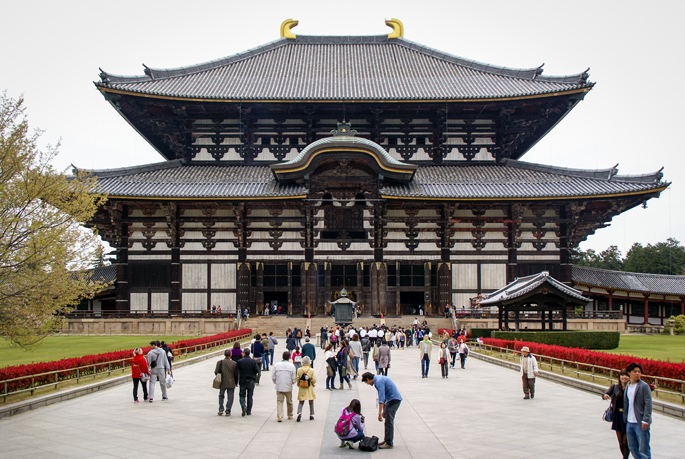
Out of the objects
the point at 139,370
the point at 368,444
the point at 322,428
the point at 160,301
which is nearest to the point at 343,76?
the point at 160,301

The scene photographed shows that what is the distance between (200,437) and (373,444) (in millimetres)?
3724

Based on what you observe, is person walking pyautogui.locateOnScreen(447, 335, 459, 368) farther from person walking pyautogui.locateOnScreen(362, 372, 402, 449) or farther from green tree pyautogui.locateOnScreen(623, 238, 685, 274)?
green tree pyautogui.locateOnScreen(623, 238, 685, 274)

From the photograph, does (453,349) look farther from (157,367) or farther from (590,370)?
(157,367)

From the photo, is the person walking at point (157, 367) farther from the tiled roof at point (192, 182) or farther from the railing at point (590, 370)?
the tiled roof at point (192, 182)

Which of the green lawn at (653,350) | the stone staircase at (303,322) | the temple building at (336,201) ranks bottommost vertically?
the green lawn at (653,350)

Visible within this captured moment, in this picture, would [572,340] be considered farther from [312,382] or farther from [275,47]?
[275,47]

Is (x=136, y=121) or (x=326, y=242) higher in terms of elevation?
(x=136, y=121)

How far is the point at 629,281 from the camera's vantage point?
49.7 metres

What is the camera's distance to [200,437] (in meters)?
12.2

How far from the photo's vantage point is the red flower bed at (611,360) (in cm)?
1616

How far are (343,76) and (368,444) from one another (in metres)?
44.0

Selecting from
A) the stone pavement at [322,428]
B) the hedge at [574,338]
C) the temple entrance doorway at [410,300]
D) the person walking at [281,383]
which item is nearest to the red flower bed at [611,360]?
the stone pavement at [322,428]

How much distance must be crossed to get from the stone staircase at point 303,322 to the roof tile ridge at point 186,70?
20.5 m

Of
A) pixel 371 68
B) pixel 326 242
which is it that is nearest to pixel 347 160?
pixel 326 242
